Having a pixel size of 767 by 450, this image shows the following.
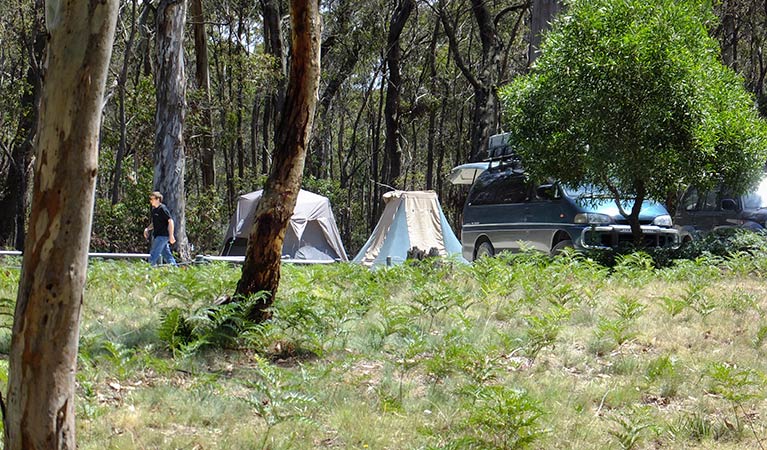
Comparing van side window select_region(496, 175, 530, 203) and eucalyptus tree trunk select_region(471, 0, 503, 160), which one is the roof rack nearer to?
van side window select_region(496, 175, 530, 203)

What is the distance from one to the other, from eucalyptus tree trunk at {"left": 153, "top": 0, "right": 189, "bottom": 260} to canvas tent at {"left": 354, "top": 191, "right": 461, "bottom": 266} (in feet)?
15.2

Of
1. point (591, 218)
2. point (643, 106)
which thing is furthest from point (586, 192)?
point (643, 106)

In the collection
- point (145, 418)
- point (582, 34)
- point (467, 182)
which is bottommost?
point (145, 418)

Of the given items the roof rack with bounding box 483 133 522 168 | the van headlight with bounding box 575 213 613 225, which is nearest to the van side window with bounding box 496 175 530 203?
the roof rack with bounding box 483 133 522 168

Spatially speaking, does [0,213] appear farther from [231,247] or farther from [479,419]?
[479,419]

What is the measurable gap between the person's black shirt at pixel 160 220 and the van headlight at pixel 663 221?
8.86 meters

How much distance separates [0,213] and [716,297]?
22941 millimetres

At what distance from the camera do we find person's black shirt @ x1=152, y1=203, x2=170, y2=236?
15.4 metres

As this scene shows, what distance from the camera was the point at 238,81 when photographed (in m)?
28.1

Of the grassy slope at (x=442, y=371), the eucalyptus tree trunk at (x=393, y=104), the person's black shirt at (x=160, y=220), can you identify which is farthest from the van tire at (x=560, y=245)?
the eucalyptus tree trunk at (x=393, y=104)

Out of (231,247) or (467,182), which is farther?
(231,247)

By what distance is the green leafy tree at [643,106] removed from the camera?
12.9m

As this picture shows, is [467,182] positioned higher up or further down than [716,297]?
higher up

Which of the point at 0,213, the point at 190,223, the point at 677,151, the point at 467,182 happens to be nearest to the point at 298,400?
the point at 677,151
